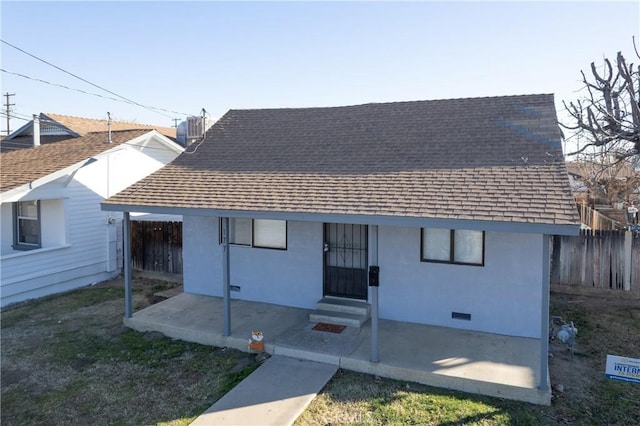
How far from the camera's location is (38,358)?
7375 millimetres

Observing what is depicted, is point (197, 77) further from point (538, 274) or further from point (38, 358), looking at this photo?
point (538, 274)

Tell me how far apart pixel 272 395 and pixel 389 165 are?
4.52m

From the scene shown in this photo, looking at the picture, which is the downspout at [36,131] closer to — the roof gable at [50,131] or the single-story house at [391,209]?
the roof gable at [50,131]

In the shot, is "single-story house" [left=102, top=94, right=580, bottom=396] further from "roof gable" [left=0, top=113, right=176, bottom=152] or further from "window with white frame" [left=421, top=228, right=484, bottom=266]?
"roof gable" [left=0, top=113, right=176, bottom=152]

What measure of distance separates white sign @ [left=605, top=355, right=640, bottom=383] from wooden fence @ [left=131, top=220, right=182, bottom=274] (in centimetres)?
1063

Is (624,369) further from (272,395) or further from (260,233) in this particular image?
(260,233)

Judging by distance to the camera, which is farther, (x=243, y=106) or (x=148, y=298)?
(x=243, y=106)

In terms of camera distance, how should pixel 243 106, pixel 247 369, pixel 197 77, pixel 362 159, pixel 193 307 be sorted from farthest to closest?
pixel 197 77 < pixel 243 106 < pixel 193 307 < pixel 362 159 < pixel 247 369

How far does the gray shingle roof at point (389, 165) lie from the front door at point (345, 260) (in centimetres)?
140

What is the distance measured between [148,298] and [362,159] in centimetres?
647

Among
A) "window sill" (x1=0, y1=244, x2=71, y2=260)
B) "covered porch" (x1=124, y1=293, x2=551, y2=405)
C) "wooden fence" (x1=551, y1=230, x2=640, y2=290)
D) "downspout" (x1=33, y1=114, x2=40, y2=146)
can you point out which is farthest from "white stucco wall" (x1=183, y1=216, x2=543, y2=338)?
"downspout" (x1=33, y1=114, x2=40, y2=146)

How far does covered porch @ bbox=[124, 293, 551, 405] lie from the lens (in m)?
6.02

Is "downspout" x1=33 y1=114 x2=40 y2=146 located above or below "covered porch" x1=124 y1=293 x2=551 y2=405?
above

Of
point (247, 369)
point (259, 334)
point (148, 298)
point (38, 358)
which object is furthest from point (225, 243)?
point (148, 298)
